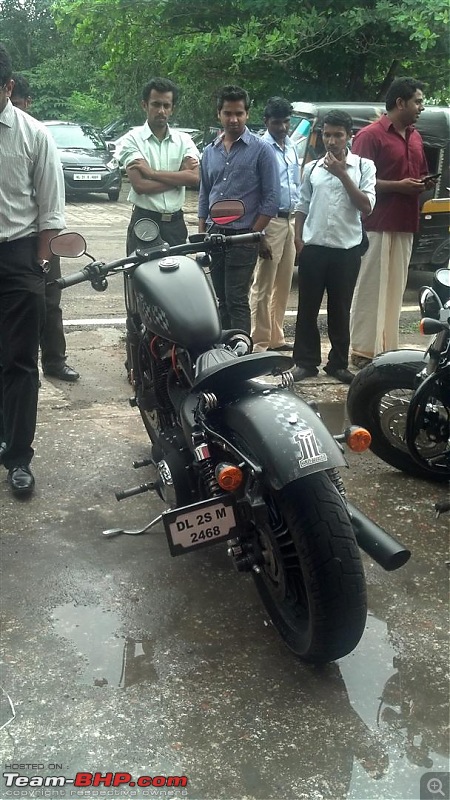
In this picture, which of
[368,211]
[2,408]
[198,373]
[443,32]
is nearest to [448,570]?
[198,373]

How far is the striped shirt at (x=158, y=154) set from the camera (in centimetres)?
609

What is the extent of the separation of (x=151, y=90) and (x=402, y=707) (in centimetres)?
461

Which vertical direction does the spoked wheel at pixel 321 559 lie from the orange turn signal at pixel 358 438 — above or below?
below

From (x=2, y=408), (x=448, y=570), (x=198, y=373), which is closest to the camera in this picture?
(x=198, y=373)

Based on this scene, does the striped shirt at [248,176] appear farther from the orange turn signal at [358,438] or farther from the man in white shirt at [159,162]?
the orange turn signal at [358,438]

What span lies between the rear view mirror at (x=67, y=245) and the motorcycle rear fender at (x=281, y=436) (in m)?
1.13

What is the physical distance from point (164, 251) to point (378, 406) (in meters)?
1.48

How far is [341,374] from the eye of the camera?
618 cm

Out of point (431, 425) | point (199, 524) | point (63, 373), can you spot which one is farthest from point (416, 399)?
point (63, 373)

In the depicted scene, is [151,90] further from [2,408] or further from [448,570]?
[448,570]

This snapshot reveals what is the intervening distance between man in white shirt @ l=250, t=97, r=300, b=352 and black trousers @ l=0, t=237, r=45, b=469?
8.16 feet

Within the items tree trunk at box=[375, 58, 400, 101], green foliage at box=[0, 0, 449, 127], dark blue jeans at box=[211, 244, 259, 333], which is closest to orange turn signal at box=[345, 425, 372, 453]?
dark blue jeans at box=[211, 244, 259, 333]

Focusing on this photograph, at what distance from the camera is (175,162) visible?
6145 millimetres

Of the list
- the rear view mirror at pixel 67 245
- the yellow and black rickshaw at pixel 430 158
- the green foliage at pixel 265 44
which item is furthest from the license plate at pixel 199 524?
the green foliage at pixel 265 44
